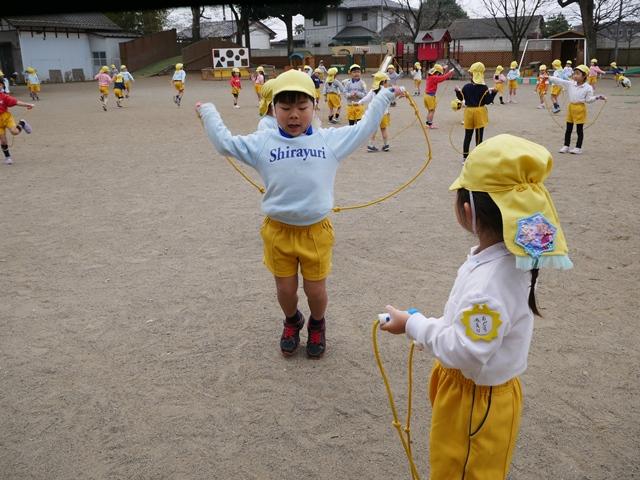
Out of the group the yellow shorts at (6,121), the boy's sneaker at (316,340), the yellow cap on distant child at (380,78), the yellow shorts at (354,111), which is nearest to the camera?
the boy's sneaker at (316,340)

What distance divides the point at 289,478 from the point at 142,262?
3570 millimetres

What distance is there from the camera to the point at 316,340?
3.87 metres

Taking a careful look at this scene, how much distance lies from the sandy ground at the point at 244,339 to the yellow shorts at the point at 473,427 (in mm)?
814

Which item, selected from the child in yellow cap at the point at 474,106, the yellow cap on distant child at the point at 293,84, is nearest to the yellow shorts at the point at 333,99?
the child in yellow cap at the point at 474,106

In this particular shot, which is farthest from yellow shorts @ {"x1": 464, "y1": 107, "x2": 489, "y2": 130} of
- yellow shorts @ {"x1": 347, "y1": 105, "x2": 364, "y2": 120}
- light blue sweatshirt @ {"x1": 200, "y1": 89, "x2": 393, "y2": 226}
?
light blue sweatshirt @ {"x1": 200, "y1": 89, "x2": 393, "y2": 226}

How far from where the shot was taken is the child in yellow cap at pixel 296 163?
129 inches

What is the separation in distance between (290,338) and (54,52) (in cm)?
4742

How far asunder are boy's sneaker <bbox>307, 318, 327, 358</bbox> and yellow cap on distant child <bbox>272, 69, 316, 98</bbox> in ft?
5.17

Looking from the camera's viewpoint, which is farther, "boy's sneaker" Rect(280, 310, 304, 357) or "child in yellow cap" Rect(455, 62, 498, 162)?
"child in yellow cap" Rect(455, 62, 498, 162)

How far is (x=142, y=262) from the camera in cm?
576

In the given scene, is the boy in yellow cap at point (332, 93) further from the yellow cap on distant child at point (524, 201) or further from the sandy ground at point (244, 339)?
the yellow cap on distant child at point (524, 201)

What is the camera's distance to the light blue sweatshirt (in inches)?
130

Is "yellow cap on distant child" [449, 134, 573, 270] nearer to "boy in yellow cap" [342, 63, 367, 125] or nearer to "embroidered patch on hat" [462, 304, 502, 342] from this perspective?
"embroidered patch on hat" [462, 304, 502, 342]

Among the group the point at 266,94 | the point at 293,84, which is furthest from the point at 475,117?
the point at 293,84
